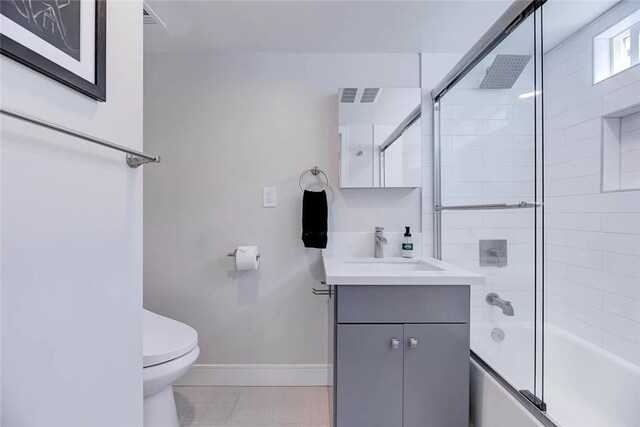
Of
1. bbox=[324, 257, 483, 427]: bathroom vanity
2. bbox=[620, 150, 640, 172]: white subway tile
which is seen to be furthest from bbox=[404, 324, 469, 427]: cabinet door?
bbox=[620, 150, 640, 172]: white subway tile

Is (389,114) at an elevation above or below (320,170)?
above

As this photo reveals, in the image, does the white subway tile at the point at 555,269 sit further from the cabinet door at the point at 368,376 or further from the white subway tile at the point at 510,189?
the cabinet door at the point at 368,376

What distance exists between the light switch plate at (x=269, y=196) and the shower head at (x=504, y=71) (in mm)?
1288

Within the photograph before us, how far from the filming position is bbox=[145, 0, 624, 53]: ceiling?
1.42 meters

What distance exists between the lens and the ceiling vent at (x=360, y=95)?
70.6 inches

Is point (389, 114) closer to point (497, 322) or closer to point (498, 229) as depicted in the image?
point (498, 229)

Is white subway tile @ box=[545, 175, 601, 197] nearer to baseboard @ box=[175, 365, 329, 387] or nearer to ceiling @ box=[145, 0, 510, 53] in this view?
ceiling @ box=[145, 0, 510, 53]

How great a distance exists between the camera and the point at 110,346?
2.38 ft

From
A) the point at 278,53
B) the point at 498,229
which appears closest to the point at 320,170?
the point at 278,53

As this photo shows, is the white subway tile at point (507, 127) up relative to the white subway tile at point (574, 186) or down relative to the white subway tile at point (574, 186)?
up

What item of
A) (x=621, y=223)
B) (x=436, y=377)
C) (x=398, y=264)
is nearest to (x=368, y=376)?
(x=436, y=377)

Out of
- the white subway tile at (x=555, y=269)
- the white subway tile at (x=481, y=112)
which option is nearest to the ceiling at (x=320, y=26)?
the white subway tile at (x=481, y=112)

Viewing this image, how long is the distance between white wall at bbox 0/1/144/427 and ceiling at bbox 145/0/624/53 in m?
0.85

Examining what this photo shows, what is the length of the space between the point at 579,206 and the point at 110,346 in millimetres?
2041
